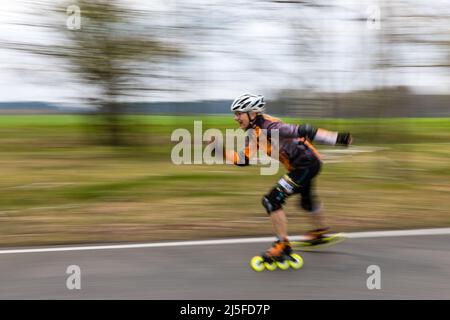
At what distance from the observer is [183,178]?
10.5 meters

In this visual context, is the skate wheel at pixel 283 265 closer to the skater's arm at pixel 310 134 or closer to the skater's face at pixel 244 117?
the skater's arm at pixel 310 134

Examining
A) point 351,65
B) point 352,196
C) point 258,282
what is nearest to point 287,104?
point 351,65

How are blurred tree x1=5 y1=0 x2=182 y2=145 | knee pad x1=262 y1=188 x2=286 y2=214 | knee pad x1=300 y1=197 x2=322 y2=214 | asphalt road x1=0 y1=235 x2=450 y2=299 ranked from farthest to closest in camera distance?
blurred tree x1=5 y1=0 x2=182 y2=145 → knee pad x1=300 y1=197 x2=322 y2=214 → knee pad x1=262 y1=188 x2=286 y2=214 → asphalt road x1=0 y1=235 x2=450 y2=299

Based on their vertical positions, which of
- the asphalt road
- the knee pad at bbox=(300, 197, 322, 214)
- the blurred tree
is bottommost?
the asphalt road

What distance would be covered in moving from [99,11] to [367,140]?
7.37m

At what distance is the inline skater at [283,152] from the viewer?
4.87 meters

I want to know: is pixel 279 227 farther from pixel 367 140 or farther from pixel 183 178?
pixel 367 140

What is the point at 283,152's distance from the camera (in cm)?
500

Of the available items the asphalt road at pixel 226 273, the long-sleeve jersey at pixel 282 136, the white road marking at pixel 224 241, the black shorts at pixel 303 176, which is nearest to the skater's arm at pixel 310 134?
the long-sleeve jersey at pixel 282 136

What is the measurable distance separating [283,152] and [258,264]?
42.9 inches

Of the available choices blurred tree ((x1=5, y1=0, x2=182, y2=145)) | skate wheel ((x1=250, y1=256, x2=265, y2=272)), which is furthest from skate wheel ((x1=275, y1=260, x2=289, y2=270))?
blurred tree ((x1=5, y1=0, x2=182, y2=145))

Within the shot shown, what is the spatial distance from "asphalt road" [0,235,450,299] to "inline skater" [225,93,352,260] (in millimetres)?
427

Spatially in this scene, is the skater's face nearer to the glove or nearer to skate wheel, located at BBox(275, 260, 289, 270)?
the glove

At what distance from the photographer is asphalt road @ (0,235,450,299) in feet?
13.9
